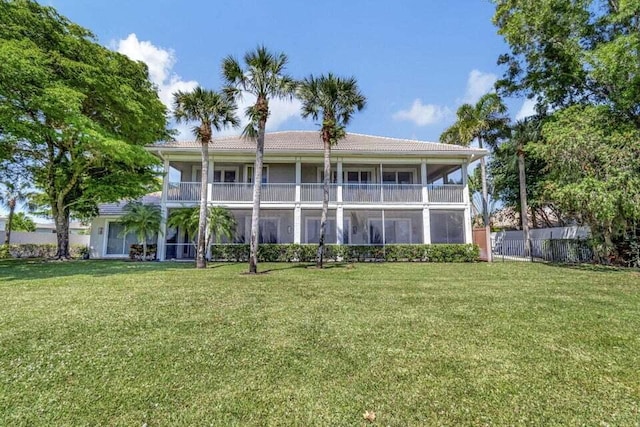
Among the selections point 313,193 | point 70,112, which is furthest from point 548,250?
point 70,112

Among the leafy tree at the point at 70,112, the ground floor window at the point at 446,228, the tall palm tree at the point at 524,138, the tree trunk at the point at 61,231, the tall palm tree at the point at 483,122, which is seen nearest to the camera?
the leafy tree at the point at 70,112

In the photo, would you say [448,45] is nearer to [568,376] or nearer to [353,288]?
[353,288]

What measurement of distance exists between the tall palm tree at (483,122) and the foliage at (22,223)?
2011 inches

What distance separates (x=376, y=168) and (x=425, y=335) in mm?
16243

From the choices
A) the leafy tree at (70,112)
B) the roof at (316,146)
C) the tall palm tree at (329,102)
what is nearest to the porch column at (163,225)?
the leafy tree at (70,112)

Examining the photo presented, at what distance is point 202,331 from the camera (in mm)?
5062

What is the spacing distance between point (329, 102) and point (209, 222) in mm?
8086

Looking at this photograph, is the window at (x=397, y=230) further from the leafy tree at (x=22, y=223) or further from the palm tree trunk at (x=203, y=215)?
the leafy tree at (x=22, y=223)

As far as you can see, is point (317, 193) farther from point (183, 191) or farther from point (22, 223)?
point (22, 223)

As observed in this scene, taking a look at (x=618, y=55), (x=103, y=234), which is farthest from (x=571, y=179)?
(x=103, y=234)

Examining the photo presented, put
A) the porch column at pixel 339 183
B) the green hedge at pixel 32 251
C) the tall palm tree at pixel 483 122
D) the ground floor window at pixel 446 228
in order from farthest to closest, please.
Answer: the tall palm tree at pixel 483 122, the green hedge at pixel 32 251, the ground floor window at pixel 446 228, the porch column at pixel 339 183

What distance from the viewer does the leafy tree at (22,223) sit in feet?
130

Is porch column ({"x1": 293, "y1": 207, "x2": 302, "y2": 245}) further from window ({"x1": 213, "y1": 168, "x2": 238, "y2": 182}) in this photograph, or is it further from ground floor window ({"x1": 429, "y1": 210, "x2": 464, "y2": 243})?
ground floor window ({"x1": 429, "y1": 210, "x2": 464, "y2": 243})

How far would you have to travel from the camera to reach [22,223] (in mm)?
40312
